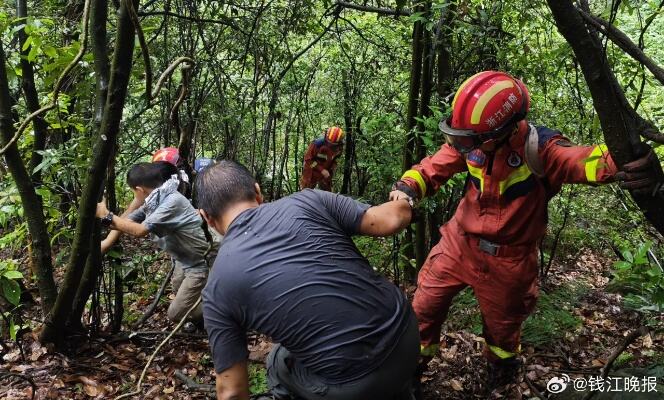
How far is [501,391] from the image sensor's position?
135 inches

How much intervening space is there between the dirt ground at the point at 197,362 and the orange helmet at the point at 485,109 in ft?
5.38

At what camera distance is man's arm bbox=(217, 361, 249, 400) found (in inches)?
80.5

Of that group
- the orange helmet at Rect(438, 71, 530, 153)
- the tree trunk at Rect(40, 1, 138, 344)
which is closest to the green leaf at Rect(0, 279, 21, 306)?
the tree trunk at Rect(40, 1, 138, 344)

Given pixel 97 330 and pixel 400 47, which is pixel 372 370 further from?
pixel 400 47

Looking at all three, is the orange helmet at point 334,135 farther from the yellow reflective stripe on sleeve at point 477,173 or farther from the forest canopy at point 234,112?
the yellow reflective stripe on sleeve at point 477,173

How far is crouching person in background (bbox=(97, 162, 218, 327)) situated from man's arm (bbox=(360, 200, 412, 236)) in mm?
2098

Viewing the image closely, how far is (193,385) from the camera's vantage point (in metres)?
3.53

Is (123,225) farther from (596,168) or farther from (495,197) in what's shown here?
(596,168)

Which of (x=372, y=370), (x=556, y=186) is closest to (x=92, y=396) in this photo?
(x=372, y=370)

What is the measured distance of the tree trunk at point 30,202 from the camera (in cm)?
337

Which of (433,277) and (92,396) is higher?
(433,277)

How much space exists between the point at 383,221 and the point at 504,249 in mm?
1134

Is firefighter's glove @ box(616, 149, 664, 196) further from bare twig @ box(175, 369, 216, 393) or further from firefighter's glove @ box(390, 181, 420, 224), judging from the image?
bare twig @ box(175, 369, 216, 393)

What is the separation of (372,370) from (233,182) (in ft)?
3.32
